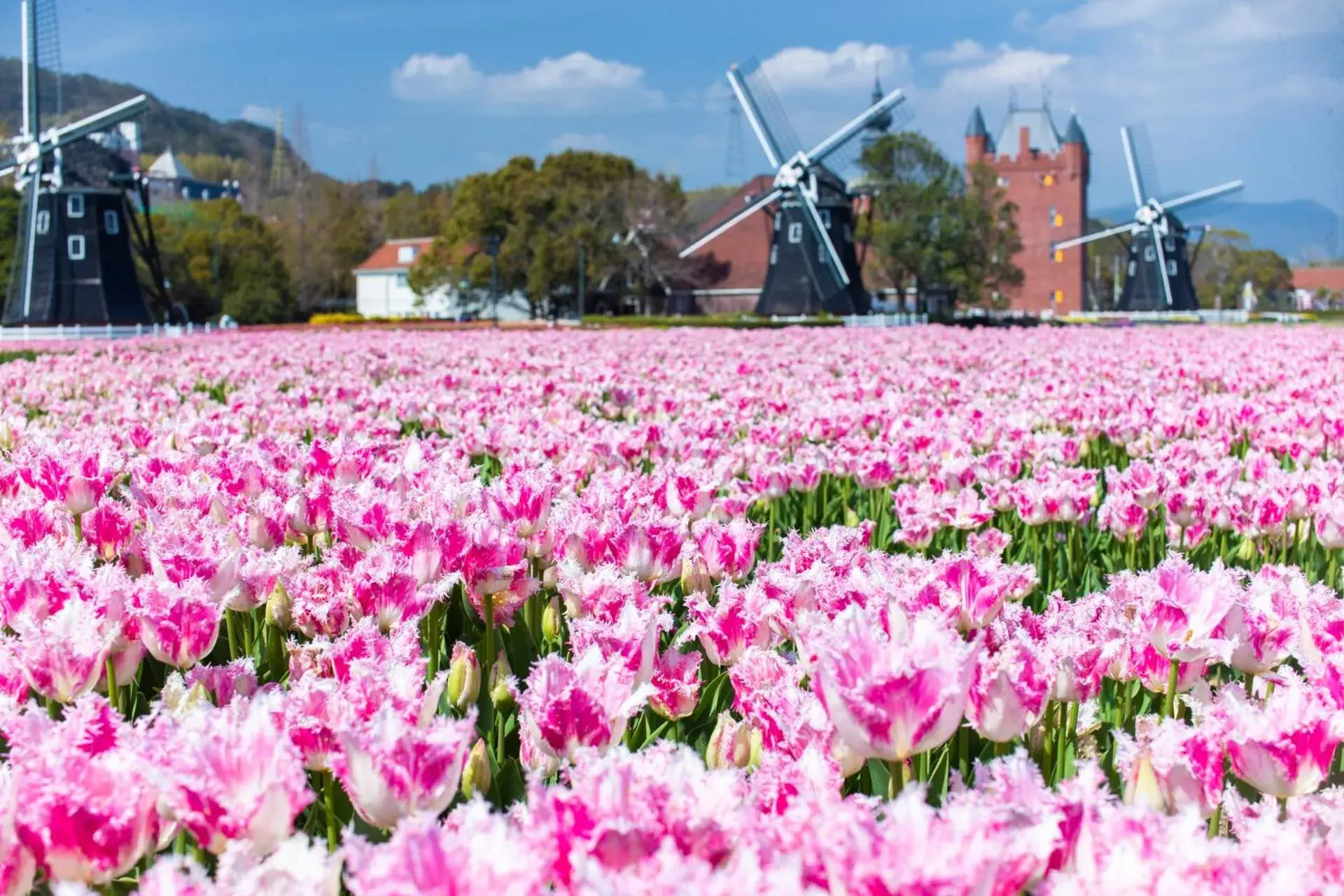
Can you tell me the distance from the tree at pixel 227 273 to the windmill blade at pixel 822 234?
2906 centimetres

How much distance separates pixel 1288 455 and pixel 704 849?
5.90 meters

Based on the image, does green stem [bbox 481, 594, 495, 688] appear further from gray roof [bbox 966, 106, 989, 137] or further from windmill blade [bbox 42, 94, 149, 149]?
gray roof [bbox 966, 106, 989, 137]

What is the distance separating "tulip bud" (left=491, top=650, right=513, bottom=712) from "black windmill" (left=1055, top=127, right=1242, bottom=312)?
70328 millimetres

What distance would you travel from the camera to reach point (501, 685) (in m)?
2.51

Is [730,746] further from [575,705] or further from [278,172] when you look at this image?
[278,172]

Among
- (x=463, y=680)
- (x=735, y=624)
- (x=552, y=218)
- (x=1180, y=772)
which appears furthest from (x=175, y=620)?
(x=552, y=218)

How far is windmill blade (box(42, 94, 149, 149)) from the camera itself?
39.3 metres

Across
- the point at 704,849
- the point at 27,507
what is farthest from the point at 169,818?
the point at 27,507

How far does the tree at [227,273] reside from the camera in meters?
60.9

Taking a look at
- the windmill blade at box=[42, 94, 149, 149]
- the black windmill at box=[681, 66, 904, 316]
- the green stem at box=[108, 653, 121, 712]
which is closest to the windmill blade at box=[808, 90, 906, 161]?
the black windmill at box=[681, 66, 904, 316]

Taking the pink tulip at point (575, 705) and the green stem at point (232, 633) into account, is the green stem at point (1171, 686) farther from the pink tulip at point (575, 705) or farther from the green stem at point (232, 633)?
the green stem at point (232, 633)

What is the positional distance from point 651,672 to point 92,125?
43320 millimetres

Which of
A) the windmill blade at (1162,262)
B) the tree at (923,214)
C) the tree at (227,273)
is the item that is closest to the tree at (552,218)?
the tree at (227,273)

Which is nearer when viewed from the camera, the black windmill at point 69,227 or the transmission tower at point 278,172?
the black windmill at point 69,227
